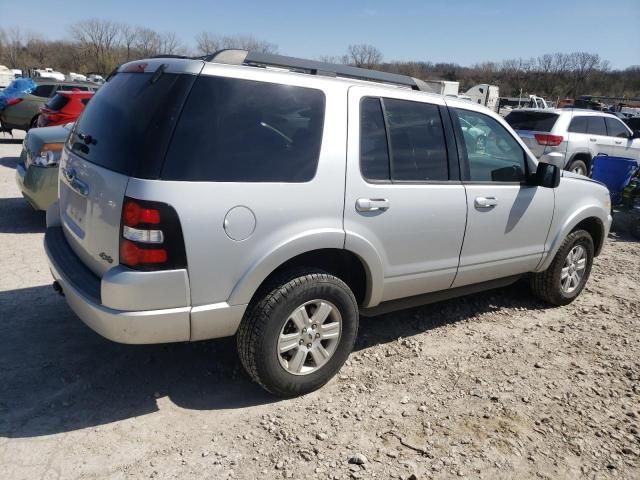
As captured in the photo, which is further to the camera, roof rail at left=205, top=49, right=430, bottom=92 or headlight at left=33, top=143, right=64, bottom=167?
headlight at left=33, top=143, right=64, bottom=167

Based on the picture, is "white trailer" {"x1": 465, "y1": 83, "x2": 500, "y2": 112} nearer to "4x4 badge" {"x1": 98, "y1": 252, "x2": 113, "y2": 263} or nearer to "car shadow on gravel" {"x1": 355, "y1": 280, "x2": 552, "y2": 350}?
"car shadow on gravel" {"x1": 355, "y1": 280, "x2": 552, "y2": 350}

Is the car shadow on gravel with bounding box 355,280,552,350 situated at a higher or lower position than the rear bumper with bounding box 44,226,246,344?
lower

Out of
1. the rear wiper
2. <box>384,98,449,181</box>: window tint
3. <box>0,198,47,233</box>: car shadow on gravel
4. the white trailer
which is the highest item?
the white trailer

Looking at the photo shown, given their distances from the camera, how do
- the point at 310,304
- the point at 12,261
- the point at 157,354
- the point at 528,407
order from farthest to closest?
the point at 12,261 → the point at 157,354 → the point at 528,407 → the point at 310,304

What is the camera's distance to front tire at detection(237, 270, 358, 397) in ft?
9.46

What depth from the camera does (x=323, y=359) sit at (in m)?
3.21

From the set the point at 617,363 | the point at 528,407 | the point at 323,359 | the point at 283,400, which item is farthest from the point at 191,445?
the point at 617,363

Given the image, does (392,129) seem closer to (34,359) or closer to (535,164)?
(535,164)

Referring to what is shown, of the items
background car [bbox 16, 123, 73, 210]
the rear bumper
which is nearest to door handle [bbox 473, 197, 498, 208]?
the rear bumper

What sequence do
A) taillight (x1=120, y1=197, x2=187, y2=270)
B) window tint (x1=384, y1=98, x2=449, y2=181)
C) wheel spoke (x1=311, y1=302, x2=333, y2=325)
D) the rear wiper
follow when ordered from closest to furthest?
taillight (x1=120, y1=197, x2=187, y2=270), the rear wiper, wheel spoke (x1=311, y1=302, x2=333, y2=325), window tint (x1=384, y1=98, x2=449, y2=181)

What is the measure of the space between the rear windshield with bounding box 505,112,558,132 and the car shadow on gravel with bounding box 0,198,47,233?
30.6ft

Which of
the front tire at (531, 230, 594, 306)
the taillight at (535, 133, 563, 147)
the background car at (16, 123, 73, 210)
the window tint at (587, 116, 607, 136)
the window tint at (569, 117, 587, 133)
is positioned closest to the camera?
the front tire at (531, 230, 594, 306)

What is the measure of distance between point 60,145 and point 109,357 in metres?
3.33

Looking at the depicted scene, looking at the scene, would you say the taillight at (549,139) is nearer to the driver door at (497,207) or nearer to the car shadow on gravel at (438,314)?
the car shadow on gravel at (438,314)
